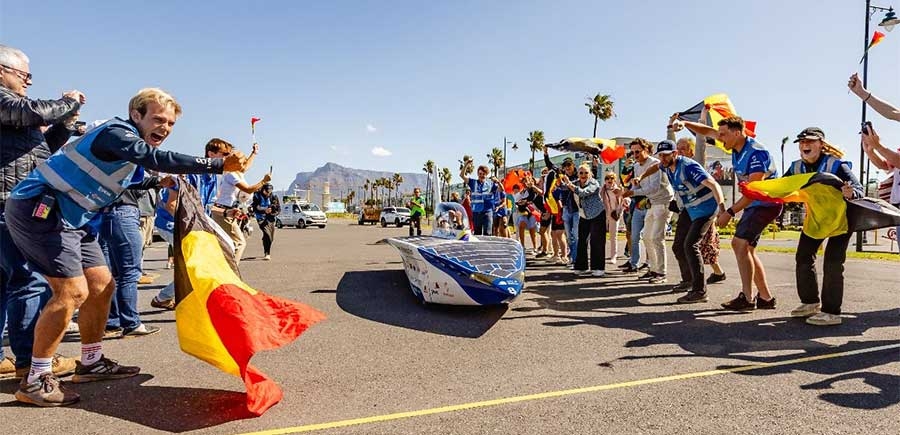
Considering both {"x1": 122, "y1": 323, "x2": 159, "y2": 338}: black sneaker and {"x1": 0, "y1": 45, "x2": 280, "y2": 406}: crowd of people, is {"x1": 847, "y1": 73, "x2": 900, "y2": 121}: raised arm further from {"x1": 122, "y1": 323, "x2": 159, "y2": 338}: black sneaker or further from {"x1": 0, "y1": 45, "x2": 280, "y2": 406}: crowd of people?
{"x1": 122, "y1": 323, "x2": 159, "y2": 338}: black sneaker

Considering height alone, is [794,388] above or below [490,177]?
below

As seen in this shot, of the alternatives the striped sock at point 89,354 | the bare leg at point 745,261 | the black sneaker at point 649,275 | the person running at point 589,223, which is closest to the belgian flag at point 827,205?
the bare leg at point 745,261

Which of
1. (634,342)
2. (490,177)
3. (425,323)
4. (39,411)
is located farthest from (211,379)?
(490,177)

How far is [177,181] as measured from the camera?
356cm

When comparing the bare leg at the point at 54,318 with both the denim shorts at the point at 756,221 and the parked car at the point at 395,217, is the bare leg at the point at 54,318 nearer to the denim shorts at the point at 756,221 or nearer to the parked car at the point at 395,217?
the denim shorts at the point at 756,221

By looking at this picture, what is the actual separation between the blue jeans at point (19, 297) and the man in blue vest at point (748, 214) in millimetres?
6033

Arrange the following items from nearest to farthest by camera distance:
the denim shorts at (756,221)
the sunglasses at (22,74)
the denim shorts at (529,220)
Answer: the sunglasses at (22,74) < the denim shorts at (756,221) < the denim shorts at (529,220)

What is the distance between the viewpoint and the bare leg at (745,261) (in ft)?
17.0

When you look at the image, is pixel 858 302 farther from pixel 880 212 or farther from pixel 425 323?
pixel 425 323

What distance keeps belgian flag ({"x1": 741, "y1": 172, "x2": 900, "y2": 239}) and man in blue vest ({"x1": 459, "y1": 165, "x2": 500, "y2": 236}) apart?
6.04 metres

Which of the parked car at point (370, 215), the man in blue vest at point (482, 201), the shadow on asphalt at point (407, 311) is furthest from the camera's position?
the parked car at point (370, 215)

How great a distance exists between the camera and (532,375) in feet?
11.2

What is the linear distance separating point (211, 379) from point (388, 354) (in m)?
1.27

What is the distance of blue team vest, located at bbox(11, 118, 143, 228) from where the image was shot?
9.45ft
